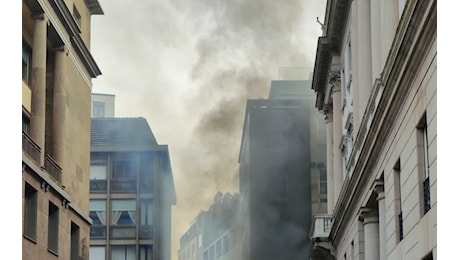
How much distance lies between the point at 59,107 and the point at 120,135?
37.7m

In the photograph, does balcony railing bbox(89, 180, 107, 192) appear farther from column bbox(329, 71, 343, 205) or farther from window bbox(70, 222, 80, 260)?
column bbox(329, 71, 343, 205)

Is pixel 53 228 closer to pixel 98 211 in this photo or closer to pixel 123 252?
pixel 123 252

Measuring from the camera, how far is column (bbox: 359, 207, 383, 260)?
39.4m

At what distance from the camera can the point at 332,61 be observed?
52.8 meters

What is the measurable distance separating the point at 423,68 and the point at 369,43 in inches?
549

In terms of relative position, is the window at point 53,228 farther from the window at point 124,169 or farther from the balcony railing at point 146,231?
the balcony railing at point 146,231

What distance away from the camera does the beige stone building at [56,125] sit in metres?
43.1

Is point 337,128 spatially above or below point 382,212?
above

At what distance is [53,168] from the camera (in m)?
47.1

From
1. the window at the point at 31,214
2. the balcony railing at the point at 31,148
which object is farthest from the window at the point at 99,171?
the window at the point at 31,214

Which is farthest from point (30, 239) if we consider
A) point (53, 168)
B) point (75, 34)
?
point (75, 34)

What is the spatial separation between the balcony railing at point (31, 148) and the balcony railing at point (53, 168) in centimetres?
215

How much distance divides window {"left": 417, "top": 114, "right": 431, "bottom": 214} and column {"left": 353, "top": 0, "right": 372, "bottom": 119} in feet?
38.3
